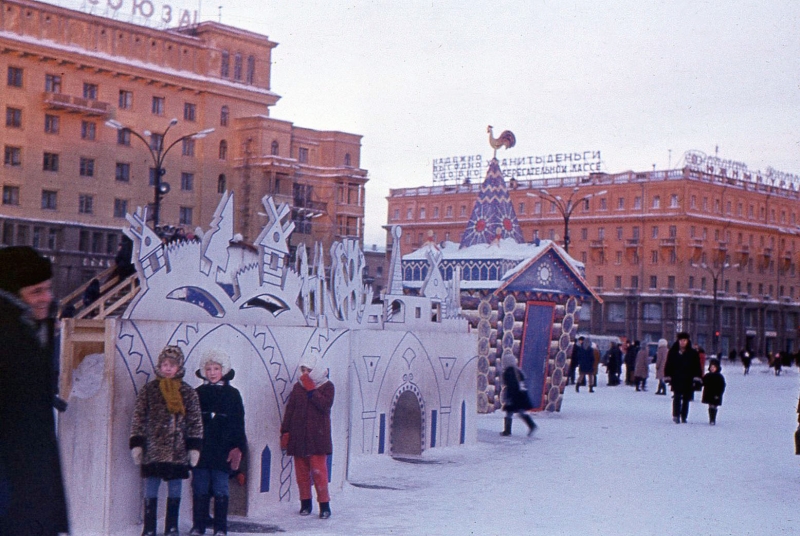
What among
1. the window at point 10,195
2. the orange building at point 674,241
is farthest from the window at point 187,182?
the orange building at point 674,241

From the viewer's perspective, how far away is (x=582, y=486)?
12.5 m

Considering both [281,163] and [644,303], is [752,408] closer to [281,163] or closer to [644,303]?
[281,163]

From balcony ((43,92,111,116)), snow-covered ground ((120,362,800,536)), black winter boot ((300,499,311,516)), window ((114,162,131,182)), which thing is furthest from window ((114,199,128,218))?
black winter boot ((300,499,311,516))

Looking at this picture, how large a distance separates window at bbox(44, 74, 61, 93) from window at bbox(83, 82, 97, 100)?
1.55 m

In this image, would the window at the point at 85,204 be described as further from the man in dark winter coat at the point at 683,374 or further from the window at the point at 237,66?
the man in dark winter coat at the point at 683,374

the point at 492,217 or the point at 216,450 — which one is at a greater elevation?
the point at 492,217

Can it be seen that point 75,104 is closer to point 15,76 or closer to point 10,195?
point 15,76

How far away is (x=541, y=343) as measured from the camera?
880 inches

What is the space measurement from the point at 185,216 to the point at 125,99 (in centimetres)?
702

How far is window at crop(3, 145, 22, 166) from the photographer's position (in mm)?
52347

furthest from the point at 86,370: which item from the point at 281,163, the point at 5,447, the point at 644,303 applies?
the point at 644,303

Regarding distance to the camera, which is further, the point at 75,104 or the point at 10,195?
the point at 75,104

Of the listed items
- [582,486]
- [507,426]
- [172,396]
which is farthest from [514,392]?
[172,396]

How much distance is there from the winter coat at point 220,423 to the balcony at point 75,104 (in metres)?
47.3
